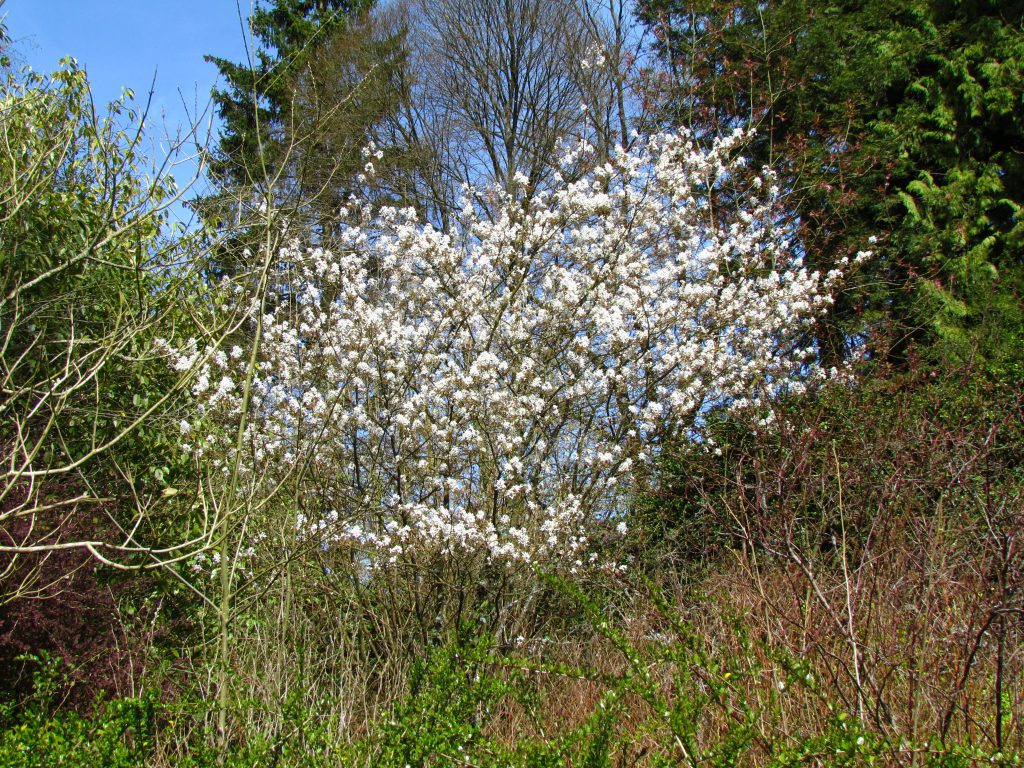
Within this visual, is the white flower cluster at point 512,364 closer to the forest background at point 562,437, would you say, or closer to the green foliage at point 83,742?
the forest background at point 562,437

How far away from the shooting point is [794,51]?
31.5ft

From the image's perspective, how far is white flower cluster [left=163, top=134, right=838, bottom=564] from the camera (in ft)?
17.7

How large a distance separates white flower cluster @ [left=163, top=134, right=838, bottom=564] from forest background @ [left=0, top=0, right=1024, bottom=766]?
4 centimetres

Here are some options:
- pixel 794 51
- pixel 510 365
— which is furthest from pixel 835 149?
pixel 510 365

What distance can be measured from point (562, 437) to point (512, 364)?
68cm

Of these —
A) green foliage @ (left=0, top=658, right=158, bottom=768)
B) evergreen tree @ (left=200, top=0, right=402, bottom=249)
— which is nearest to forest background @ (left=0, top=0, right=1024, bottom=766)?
green foliage @ (left=0, top=658, right=158, bottom=768)

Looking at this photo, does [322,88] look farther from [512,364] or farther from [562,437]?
[562,437]

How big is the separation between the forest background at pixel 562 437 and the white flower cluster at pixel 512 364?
0.04 meters

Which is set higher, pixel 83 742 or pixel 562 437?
Result: pixel 562 437

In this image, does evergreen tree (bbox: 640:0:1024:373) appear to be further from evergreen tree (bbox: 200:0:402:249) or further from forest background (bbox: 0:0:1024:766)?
evergreen tree (bbox: 200:0:402:249)

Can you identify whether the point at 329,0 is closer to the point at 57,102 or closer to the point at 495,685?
the point at 57,102

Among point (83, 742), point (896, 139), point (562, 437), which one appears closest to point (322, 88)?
point (896, 139)

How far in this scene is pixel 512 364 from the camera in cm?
610

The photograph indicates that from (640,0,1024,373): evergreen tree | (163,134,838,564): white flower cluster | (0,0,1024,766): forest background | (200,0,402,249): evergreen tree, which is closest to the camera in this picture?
(0,0,1024,766): forest background
